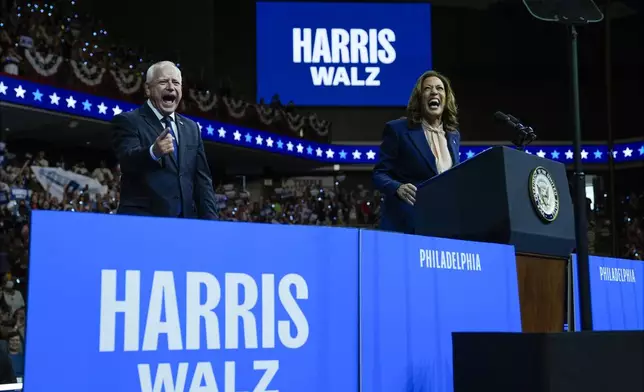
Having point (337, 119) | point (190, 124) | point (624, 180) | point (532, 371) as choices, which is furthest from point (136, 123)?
point (624, 180)

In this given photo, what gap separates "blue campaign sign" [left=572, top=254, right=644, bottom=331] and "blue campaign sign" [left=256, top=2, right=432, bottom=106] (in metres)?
15.2

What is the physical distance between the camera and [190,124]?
2791mm

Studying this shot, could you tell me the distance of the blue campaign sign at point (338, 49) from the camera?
18.0m

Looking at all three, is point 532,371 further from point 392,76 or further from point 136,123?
point 392,76

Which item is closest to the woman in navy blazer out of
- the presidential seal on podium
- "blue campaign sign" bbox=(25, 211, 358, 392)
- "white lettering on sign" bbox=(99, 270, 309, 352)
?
the presidential seal on podium

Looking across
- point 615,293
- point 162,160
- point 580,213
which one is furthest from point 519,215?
point 162,160

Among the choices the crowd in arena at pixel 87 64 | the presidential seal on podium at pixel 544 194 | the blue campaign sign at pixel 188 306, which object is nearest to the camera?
the blue campaign sign at pixel 188 306

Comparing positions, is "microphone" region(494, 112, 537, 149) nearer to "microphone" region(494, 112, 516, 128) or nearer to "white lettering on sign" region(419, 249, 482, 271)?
"microphone" region(494, 112, 516, 128)

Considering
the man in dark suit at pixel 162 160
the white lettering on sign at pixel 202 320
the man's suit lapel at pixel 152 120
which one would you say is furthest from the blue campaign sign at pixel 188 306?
the man's suit lapel at pixel 152 120

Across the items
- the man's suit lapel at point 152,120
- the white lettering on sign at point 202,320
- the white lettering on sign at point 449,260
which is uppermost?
the man's suit lapel at point 152,120

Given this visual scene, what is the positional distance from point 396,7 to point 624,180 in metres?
6.99

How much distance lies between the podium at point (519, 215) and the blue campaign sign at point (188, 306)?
717 mm

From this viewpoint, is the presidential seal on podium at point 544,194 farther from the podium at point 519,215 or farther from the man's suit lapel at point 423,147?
the man's suit lapel at point 423,147

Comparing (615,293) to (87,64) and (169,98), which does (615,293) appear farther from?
(87,64)
